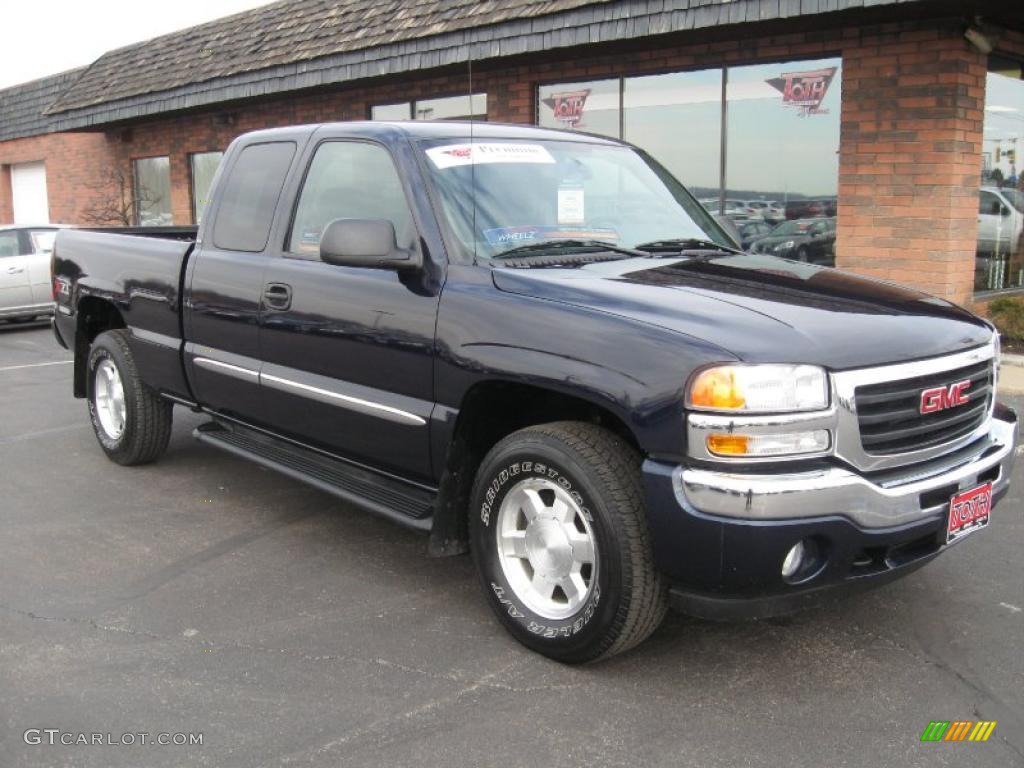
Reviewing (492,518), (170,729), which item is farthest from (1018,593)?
(170,729)

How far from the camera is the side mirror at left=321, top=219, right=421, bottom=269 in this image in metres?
3.79

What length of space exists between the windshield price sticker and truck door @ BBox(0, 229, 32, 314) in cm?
1113

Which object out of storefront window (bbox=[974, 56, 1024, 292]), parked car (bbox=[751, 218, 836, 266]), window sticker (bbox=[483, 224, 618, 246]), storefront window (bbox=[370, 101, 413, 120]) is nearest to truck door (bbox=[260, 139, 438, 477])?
window sticker (bbox=[483, 224, 618, 246])

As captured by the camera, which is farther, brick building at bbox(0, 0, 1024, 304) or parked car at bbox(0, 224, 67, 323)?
parked car at bbox(0, 224, 67, 323)

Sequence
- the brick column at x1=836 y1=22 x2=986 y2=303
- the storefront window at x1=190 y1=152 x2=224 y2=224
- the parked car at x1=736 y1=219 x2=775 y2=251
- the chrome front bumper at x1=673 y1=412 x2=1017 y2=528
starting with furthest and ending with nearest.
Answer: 1. the storefront window at x1=190 y1=152 x2=224 y2=224
2. the parked car at x1=736 y1=219 x2=775 y2=251
3. the brick column at x1=836 y1=22 x2=986 y2=303
4. the chrome front bumper at x1=673 y1=412 x2=1017 y2=528

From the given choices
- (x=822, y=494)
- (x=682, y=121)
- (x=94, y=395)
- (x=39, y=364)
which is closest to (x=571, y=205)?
(x=822, y=494)

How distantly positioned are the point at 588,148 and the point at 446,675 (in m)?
2.52

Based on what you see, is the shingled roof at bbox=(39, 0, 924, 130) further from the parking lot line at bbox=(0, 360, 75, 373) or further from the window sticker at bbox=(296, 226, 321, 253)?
the window sticker at bbox=(296, 226, 321, 253)

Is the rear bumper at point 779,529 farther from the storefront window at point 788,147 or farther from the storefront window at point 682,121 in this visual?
the storefront window at point 682,121

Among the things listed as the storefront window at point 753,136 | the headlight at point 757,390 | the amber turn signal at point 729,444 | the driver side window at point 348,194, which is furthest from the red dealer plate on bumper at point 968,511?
the storefront window at point 753,136

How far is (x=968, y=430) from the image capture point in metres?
3.62

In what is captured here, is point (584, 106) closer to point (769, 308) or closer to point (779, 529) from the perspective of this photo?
point (769, 308)

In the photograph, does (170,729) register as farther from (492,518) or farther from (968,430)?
(968,430)

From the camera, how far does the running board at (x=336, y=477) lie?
4.01 metres
